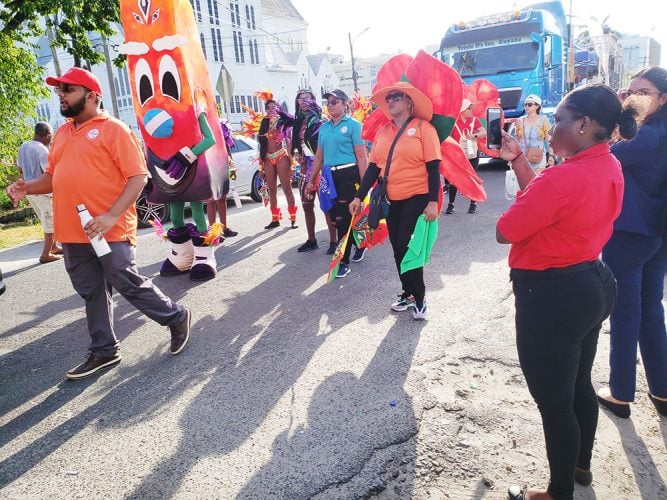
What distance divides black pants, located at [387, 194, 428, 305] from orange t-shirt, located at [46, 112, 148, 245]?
6.27 ft

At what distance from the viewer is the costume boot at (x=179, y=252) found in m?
5.53

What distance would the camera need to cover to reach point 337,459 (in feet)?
7.90

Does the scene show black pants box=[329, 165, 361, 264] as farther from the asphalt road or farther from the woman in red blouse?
the woman in red blouse

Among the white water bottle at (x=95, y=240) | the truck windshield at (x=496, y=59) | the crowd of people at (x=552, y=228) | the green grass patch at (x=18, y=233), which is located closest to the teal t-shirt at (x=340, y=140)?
the crowd of people at (x=552, y=228)

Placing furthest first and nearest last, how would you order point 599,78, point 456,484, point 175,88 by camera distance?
point 599,78 → point 175,88 → point 456,484

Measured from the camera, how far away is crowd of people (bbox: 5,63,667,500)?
1.79 metres

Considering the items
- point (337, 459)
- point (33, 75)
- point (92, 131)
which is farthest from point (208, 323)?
point (33, 75)

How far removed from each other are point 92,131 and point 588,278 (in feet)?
9.81

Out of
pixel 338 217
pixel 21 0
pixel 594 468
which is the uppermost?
pixel 21 0

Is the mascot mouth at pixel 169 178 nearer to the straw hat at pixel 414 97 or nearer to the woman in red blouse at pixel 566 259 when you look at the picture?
the straw hat at pixel 414 97

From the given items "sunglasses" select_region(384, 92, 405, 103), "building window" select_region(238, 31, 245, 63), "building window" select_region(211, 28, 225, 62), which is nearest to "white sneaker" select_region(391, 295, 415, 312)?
"sunglasses" select_region(384, 92, 405, 103)

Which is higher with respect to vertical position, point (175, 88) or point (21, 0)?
point (21, 0)

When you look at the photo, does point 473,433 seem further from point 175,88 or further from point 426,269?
point 175,88

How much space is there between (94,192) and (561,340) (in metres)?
2.87
